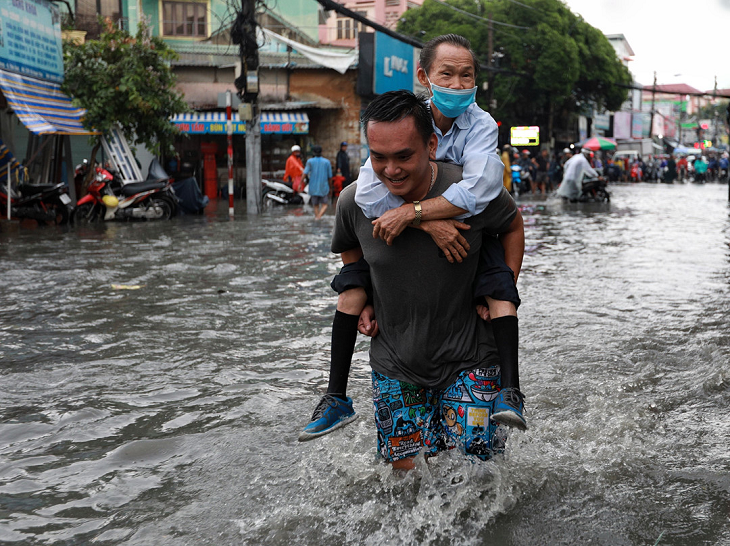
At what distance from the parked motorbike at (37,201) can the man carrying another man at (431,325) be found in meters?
13.7

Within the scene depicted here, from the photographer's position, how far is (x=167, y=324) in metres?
6.26

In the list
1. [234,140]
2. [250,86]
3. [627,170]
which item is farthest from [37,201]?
[627,170]

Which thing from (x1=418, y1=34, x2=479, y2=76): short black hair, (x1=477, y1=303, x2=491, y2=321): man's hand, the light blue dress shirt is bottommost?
(x1=477, y1=303, x2=491, y2=321): man's hand

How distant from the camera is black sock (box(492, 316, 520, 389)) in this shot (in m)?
2.66

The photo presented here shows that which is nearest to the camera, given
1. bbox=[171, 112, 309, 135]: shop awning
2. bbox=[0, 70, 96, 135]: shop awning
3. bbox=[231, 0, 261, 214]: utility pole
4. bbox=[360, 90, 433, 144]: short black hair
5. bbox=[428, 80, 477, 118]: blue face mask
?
bbox=[360, 90, 433, 144]: short black hair

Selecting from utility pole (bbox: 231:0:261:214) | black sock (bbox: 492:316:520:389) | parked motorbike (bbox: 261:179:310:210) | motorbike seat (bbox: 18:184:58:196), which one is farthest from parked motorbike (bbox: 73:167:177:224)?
black sock (bbox: 492:316:520:389)

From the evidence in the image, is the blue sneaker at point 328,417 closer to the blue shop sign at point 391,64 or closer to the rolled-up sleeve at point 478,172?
the rolled-up sleeve at point 478,172

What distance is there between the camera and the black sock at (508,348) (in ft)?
8.73

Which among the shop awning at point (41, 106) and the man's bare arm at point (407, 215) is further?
the shop awning at point (41, 106)

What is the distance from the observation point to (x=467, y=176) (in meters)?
2.68

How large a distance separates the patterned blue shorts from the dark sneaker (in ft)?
0.46

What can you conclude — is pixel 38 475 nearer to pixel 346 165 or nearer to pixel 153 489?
pixel 153 489

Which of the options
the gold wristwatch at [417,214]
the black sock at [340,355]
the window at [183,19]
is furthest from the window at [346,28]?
the gold wristwatch at [417,214]

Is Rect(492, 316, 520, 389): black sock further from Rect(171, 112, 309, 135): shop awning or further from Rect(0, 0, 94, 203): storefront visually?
A: Rect(171, 112, 309, 135): shop awning
